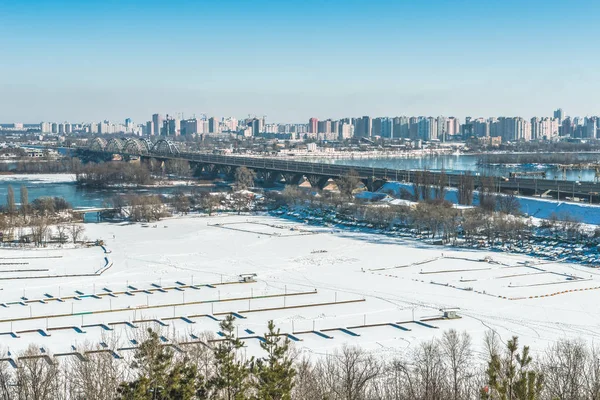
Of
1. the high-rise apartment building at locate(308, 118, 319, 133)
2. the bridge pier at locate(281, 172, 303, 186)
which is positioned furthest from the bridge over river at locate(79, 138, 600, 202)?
the high-rise apartment building at locate(308, 118, 319, 133)

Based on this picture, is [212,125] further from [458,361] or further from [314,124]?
[458,361]

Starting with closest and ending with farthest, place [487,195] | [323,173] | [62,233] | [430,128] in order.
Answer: [62,233] → [487,195] → [323,173] → [430,128]

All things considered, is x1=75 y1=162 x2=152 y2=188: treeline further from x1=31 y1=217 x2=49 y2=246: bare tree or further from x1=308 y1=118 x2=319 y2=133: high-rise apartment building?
x1=308 y1=118 x2=319 y2=133: high-rise apartment building

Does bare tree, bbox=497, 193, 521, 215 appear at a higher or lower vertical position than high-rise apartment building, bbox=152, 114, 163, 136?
lower

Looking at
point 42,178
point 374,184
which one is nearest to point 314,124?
point 42,178

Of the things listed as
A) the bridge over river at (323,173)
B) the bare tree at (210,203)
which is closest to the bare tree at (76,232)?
the bare tree at (210,203)

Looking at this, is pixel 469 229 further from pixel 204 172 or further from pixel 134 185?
pixel 204 172
